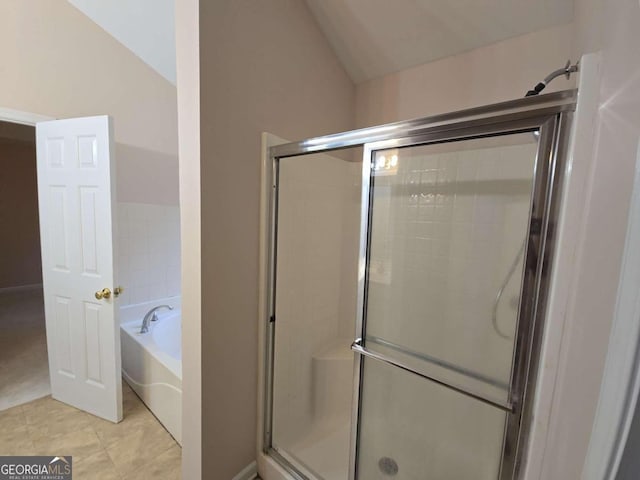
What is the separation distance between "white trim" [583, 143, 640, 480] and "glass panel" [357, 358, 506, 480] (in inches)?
36.9

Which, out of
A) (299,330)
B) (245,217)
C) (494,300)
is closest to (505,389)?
(494,300)

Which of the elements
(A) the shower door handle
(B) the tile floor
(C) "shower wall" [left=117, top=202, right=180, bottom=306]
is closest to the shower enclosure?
(A) the shower door handle

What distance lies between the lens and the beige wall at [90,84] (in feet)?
6.23

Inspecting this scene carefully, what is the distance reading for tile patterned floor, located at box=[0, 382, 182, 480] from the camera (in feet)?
5.00

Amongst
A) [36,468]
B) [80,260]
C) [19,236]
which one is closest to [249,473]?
[36,468]

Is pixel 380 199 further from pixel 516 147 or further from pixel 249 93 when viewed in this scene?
pixel 249 93

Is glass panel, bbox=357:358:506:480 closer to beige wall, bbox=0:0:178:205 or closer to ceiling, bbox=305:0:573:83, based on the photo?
ceiling, bbox=305:0:573:83

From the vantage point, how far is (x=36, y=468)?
1.49 metres

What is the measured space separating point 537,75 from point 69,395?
3.63 m

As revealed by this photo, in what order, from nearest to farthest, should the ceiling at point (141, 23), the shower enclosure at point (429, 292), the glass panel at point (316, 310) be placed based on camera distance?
the shower enclosure at point (429, 292), the glass panel at point (316, 310), the ceiling at point (141, 23)

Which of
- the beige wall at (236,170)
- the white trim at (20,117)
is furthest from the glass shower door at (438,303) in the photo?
the white trim at (20,117)

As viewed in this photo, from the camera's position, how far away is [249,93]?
130 cm

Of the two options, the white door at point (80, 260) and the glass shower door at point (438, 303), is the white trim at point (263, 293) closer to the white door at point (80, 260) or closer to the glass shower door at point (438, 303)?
the glass shower door at point (438, 303)

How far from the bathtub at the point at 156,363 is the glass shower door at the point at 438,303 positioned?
1217 millimetres
